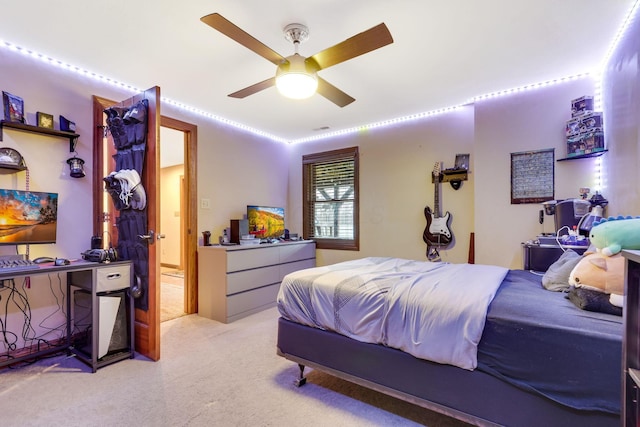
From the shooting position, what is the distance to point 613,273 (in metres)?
1.30

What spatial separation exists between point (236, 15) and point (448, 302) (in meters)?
2.20

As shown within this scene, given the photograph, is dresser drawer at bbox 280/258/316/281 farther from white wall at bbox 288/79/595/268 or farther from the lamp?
the lamp

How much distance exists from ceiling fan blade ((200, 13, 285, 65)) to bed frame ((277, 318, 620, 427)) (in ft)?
5.92

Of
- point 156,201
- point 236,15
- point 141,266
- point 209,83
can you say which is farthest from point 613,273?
point 209,83

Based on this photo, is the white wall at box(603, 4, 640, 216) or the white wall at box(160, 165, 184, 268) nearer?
the white wall at box(603, 4, 640, 216)

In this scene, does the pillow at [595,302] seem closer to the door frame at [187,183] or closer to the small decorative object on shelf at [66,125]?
the door frame at [187,183]

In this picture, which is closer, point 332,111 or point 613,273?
point 613,273

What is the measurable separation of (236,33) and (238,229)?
2577 mm

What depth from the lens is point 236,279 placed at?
3.42m

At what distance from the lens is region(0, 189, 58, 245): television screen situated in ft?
7.23

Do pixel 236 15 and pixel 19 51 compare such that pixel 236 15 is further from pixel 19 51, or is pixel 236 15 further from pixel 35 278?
pixel 35 278

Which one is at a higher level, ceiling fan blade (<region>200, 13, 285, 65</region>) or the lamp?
ceiling fan blade (<region>200, 13, 285, 65</region>)

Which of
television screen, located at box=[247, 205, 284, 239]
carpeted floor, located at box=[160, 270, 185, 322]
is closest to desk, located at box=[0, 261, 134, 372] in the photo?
carpeted floor, located at box=[160, 270, 185, 322]

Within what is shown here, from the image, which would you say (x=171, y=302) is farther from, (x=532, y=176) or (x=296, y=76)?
(x=532, y=176)
